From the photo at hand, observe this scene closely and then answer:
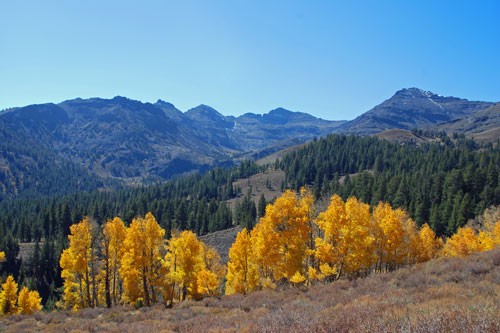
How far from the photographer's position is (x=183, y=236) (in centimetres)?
3312

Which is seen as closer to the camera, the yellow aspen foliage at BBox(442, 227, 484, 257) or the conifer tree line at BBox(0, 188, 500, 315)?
the conifer tree line at BBox(0, 188, 500, 315)

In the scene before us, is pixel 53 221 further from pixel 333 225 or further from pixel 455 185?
pixel 455 185

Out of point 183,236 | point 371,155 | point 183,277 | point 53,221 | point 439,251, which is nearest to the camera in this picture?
point 183,277

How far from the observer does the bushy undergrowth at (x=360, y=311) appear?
274 inches

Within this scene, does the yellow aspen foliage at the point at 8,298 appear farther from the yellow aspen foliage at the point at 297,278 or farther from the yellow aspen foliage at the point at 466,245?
the yellow aspen foliage at the point at 466,245

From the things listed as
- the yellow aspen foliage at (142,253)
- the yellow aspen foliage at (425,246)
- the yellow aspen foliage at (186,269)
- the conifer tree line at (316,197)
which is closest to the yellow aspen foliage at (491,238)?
the yellow aspen foliage at (425,246)

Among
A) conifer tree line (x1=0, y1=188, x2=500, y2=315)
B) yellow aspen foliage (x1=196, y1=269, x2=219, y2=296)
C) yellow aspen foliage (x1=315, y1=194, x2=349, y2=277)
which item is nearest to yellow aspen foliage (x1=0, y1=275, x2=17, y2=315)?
conifer tree line (x1=0, y1=188, x2=500, y2=315)

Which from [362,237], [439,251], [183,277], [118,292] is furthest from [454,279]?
[439,251]

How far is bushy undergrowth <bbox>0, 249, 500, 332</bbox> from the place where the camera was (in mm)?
6949

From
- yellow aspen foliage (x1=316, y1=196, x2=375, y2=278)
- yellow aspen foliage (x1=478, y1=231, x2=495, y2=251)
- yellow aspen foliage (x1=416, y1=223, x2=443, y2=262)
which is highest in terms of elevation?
yellow aspen foliage (x1=316, y1=196, x2=375, y2=278)

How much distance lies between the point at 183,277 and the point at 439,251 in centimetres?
5187

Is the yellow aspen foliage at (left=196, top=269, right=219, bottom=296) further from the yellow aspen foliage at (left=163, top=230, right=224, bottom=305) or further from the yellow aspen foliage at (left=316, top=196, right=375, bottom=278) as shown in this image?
the yellow aspen foliage at (left=316, top=196, right=375, bottom=278)

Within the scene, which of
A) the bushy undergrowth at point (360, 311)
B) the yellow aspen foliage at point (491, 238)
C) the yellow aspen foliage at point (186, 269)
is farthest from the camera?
the yellow aspen foliage at point (491, 238)

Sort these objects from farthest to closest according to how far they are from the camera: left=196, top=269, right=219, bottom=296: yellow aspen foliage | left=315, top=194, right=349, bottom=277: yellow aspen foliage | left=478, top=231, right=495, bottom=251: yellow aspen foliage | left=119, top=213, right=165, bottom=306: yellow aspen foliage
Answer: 1. left=478, top=231, right=495, bottom=251: yellow aspen foliage
2. left=196, top=269, right=219, bottom=296: yellow aspen foliage
3. left=119, top=213, right=165, bottom=306: yellow aspen foliage
4. left=315, top=194, right=349, bottom=277: yellow aspen foliage
